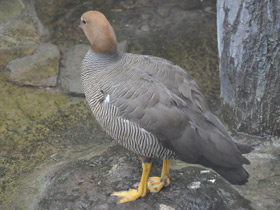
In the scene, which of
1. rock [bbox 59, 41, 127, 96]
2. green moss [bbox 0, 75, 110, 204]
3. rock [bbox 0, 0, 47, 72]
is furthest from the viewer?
rock [bbox 0, 0, 47, 72]

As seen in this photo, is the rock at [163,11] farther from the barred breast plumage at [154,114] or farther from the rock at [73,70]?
the barred breast plumage at [154,114]

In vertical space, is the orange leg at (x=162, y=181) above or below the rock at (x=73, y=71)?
below

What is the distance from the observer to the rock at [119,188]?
360cm

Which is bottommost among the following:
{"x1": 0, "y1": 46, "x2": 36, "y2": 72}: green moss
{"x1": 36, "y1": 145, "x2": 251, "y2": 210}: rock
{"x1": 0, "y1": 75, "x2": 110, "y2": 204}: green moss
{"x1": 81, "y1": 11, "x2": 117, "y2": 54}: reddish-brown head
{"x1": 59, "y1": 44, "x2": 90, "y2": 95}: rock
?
{"x1": 36, "y1": 145, "x2": 251, "y2": 210}: rock

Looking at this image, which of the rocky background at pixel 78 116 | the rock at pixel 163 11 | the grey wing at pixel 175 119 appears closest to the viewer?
the grey wing at pixel 175 119

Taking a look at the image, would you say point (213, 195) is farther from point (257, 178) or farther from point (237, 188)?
point (257, 178)

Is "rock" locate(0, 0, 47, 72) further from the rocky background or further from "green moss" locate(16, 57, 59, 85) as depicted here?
"green moss" locate(16, 57, 59, 85)

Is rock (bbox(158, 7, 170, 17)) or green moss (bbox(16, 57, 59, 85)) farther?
rock (bbox(158, 7, 170, 17))

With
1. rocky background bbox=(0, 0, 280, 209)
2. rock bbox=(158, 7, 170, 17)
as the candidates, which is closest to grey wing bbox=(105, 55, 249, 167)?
rocky background bbox=(0, 0, 280, 209)

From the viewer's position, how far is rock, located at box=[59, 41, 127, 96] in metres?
5.02

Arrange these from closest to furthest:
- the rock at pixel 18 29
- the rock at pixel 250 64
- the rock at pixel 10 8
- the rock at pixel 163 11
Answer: the rock at pixel 250 64 < the rock at pixel 18 29 < the rock at pixel 10 8 < the rock at pixel 163 11

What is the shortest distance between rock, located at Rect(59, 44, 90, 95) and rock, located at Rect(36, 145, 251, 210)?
117 cm

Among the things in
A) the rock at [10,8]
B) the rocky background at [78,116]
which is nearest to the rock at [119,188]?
the rocky background at [78,116]

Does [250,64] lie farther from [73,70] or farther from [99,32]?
[73,70]
